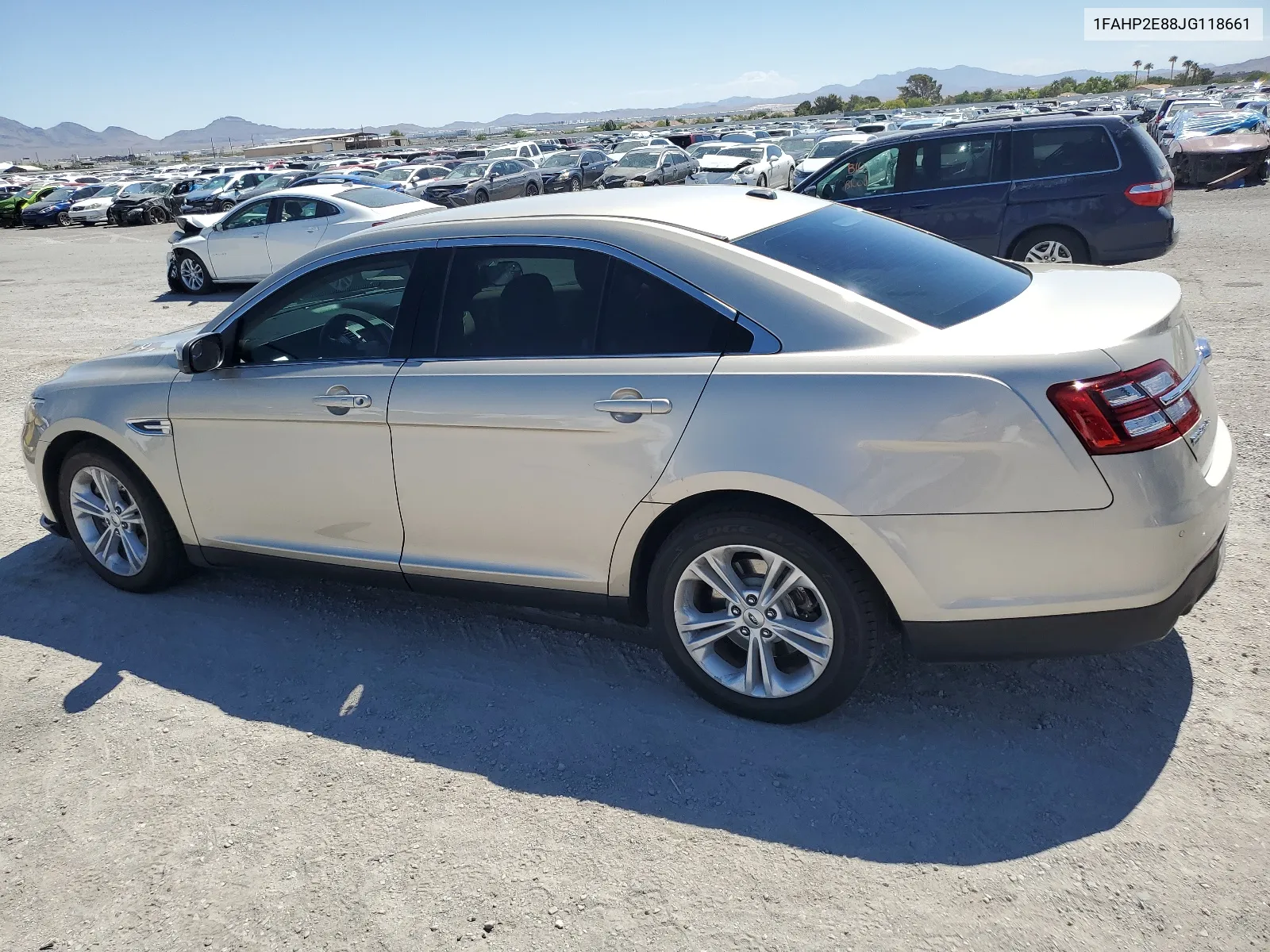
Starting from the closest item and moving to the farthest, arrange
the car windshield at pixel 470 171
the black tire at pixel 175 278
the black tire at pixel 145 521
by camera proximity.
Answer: the black tire at pixel 145 521 → the black tire at pixel 175 278 → the car windshield at pixel 470 171

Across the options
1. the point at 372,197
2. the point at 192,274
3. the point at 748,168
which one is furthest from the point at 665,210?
the point at 748,168

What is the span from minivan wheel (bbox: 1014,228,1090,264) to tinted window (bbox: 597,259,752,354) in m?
7.45

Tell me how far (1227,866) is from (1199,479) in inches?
41.9

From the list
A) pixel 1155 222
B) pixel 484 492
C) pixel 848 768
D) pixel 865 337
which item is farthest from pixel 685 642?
pixel 1155 222

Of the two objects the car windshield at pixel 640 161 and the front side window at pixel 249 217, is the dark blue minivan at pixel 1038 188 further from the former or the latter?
the car windshield at pixel 640 161

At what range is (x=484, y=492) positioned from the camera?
3672 mm

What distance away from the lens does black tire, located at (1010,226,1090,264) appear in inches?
381

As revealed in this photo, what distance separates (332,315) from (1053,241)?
311 inches

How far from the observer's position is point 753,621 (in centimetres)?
332

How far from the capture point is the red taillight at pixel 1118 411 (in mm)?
2775

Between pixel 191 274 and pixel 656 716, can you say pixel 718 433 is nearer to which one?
pixel 656 716

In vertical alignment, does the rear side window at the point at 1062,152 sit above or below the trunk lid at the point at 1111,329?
above

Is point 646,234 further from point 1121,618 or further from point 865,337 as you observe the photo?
point 1121,618

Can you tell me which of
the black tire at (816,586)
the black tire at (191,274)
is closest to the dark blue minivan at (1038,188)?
the black tire at (816,586)
